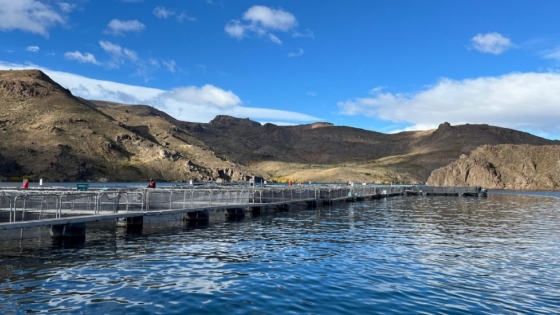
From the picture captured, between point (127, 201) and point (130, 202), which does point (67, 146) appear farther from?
point (127, 201)

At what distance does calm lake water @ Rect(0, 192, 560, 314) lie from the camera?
47.0 feet

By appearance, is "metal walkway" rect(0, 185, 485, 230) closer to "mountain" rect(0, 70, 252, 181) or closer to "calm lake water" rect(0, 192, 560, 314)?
"calm lake water" rect(0, 192, 560, 314)

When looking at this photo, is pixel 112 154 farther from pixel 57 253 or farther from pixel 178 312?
pixel 178 312

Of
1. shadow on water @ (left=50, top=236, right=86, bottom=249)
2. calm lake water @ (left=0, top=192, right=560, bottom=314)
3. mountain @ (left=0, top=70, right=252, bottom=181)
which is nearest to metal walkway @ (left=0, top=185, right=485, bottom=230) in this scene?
shadow on water @ (left=50, top=236, right=86, bottom=249)

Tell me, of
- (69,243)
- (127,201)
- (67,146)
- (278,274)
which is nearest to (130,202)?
(127,201)

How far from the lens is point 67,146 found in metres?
158

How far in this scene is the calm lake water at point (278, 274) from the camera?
14.3 metres

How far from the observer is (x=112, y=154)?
570ft

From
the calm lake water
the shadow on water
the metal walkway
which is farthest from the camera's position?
the metal walkway

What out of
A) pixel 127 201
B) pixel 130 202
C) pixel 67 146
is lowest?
A: pixel 130 202

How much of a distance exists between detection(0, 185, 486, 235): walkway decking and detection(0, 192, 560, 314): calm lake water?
1579mm

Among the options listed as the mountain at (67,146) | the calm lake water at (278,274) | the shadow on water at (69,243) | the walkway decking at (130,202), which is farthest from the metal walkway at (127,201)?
the mountain at (67,146)

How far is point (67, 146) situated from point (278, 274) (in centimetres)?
15840

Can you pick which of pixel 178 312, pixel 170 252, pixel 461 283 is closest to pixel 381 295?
pixel 461 283
